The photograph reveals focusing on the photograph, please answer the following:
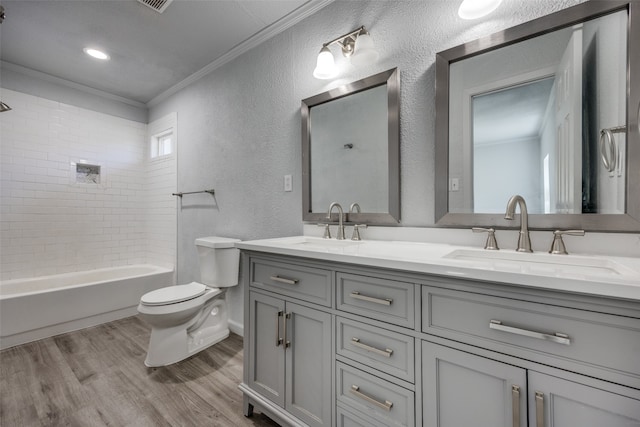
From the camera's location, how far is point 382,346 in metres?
0.94

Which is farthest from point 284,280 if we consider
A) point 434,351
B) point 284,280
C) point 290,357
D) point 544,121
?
point 544,121

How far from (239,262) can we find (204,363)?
0.76 m

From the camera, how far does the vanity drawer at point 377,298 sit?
891 millimetres

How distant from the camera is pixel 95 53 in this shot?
2.38m

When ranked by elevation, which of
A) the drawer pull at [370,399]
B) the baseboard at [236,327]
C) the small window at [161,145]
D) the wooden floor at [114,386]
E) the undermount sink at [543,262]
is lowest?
the wooden floor at [114,386]

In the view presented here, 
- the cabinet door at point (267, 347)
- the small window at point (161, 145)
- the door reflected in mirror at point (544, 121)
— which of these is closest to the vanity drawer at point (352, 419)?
the cabinet door at point (267, 347)

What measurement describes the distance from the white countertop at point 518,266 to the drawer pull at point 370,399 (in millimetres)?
472

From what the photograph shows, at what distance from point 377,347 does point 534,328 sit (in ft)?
1.53

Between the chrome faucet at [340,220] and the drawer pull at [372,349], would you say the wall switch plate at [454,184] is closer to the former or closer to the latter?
the chrome faucet at [340,220]

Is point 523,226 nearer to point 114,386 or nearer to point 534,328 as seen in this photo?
point 534,328

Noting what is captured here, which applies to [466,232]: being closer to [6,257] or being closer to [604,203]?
[604,203]

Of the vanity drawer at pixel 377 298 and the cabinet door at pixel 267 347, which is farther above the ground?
the vanity drawer at pixel 377 298

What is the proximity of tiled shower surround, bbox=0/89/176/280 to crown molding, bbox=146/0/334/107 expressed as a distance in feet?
2.99

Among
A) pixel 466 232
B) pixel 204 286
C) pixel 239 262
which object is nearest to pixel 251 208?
pixel 239 262
